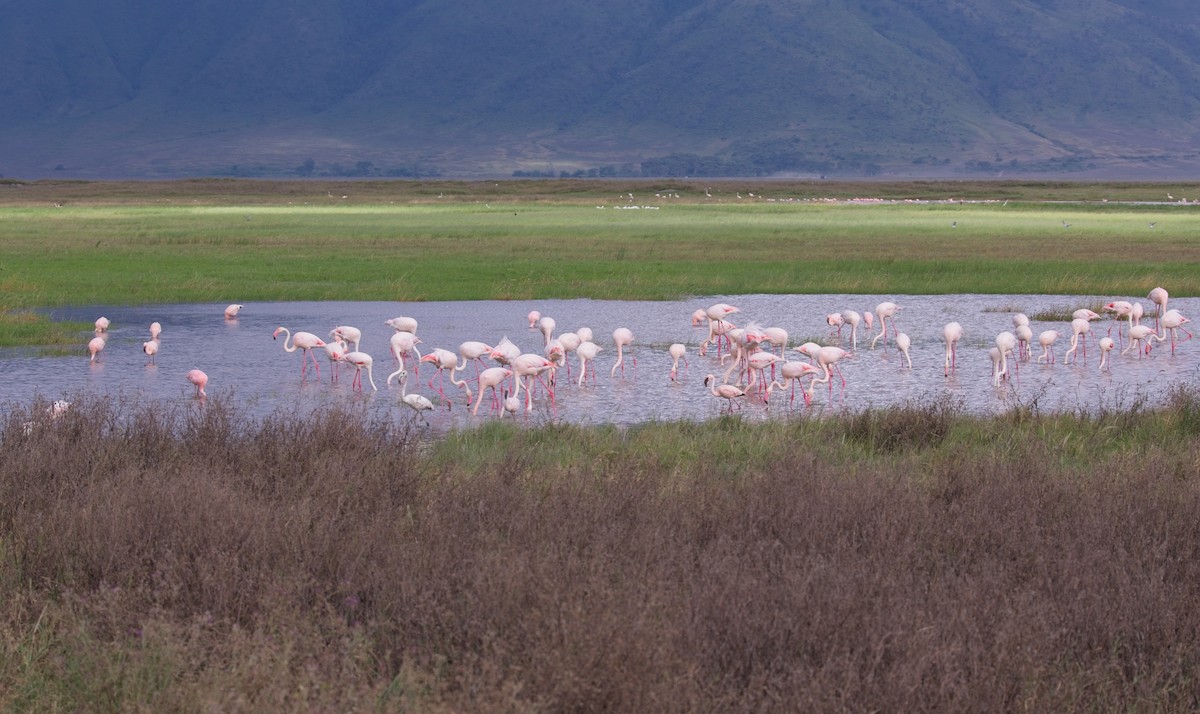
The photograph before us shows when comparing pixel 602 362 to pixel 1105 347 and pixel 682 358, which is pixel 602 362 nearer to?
pixel 682 358

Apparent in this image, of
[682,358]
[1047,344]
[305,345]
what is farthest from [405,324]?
[1047,344]

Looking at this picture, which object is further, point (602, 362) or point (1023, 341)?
point (1023, 341)

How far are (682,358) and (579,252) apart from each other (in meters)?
17.9

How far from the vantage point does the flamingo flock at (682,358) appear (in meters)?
14.3

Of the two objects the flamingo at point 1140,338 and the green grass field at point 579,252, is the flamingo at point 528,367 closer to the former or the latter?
the flamingo at point 1140,338

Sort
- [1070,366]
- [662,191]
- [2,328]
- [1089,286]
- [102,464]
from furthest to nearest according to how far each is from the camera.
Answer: [662,191] → [1089,286] → [2,328] → [1070,366] → [102,464]

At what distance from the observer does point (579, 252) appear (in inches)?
1382

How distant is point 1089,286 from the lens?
26703mm

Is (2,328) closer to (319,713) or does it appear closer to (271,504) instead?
(271,504)

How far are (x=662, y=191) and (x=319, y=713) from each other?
93.3 meters

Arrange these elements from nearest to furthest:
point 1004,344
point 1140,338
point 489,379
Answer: point 489,379 → point 1004,344 → point 1140,338

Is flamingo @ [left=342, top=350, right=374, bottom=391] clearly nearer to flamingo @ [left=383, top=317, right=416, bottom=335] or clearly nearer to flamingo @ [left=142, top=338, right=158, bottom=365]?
flamingo @ [left=383, top=317, right=416, bottom=335]

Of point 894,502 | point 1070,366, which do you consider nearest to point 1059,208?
point 1070,366

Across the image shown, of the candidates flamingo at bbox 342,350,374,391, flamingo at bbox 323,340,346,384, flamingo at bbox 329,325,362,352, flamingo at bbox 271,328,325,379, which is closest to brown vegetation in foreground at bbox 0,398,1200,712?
flamingo at bbox 342,350,374,391
